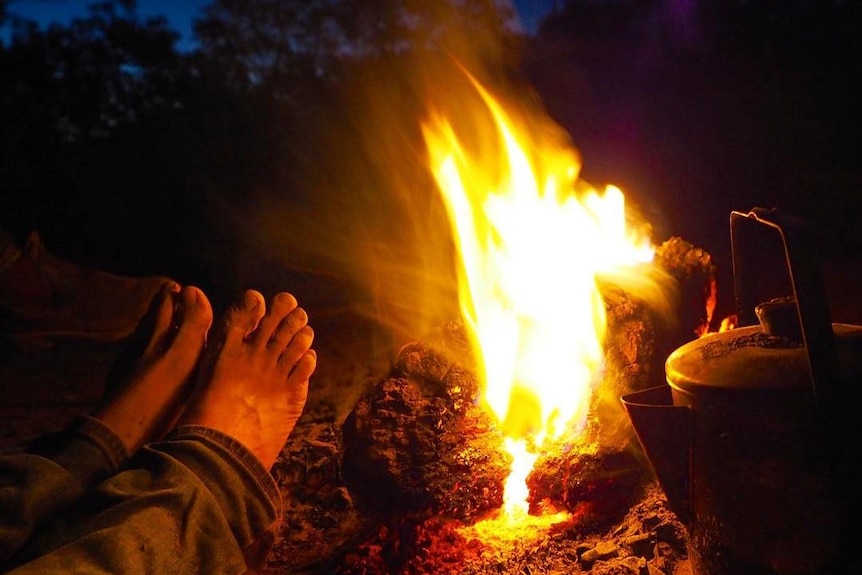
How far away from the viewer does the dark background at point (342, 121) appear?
7.28m

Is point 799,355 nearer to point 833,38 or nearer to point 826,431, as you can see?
point 826,431

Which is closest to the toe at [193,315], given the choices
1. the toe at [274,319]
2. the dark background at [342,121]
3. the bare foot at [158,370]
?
the bare foot at [158,370]

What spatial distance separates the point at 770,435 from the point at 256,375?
222cm

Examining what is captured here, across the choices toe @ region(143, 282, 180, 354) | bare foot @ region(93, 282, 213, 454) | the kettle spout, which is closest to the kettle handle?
the kettle spout

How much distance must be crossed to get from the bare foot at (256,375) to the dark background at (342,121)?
14.1ft

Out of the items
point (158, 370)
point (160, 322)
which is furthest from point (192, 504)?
point (160, 322)

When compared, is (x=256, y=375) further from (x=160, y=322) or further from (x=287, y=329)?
(x=160, y=322)

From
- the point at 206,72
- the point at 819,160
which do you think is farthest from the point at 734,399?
the point at 206,72

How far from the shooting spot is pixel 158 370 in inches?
112

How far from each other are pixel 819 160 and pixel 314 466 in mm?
7334

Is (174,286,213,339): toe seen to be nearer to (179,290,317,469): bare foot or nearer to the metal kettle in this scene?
(179,290,317,469): bare foot

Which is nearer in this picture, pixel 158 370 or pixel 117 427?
pixel 117 427

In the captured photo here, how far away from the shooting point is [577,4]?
8.12 meters

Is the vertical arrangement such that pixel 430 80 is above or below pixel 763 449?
above
